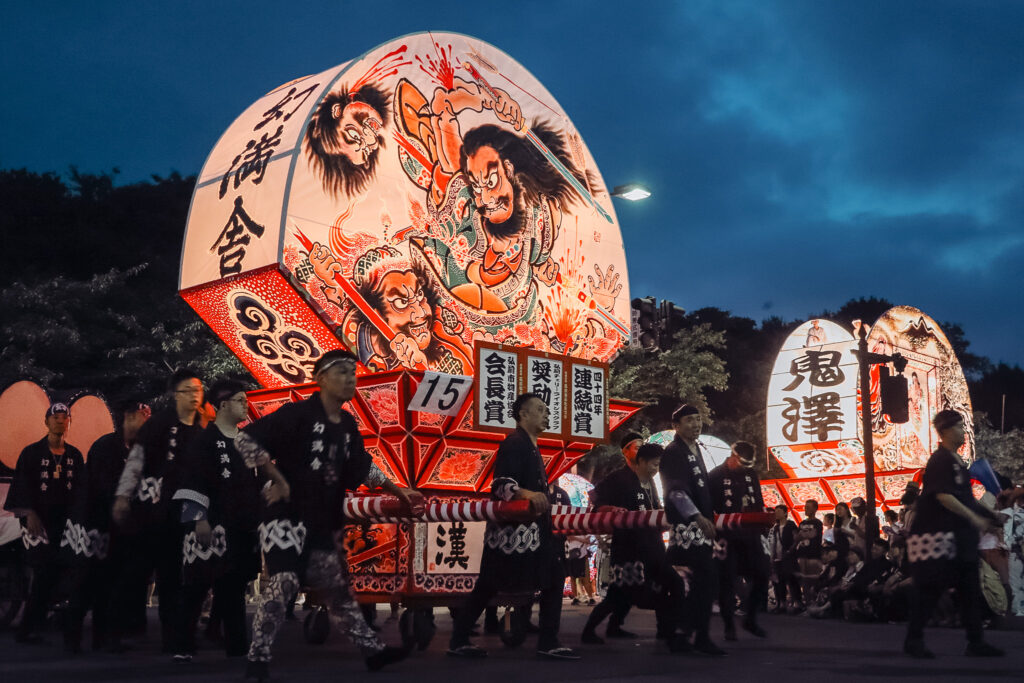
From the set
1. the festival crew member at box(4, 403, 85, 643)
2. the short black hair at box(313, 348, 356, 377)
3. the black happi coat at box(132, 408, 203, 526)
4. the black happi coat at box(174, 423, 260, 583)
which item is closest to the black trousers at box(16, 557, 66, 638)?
the festival crew member at box(4, 403, 85, 643)

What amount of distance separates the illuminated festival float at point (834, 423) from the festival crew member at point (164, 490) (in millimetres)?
13845

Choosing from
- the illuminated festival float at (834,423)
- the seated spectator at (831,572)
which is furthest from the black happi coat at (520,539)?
the illuminated festival float at (834,423)

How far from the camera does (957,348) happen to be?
43688 millimetres

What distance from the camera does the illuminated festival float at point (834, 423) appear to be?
18.5 m

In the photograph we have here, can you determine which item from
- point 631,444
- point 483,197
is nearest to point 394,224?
point 483,197

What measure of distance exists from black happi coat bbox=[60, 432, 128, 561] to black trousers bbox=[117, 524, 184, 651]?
0.76ft

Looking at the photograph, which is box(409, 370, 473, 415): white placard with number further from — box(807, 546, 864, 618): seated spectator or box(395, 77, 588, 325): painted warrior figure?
box(807, 546, 864, 618): seated spectator

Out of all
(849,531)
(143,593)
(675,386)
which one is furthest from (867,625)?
(675,386)

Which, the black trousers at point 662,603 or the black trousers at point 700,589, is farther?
the black trousers at point 662,603

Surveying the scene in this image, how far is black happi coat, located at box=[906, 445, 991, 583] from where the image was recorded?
666 centimetres

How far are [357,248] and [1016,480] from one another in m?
30.5

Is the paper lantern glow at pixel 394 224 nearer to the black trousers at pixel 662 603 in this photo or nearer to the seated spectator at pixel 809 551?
the black trousers at pixel 662 603

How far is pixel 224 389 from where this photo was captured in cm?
641

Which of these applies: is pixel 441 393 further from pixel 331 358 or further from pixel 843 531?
pixel 843 531
